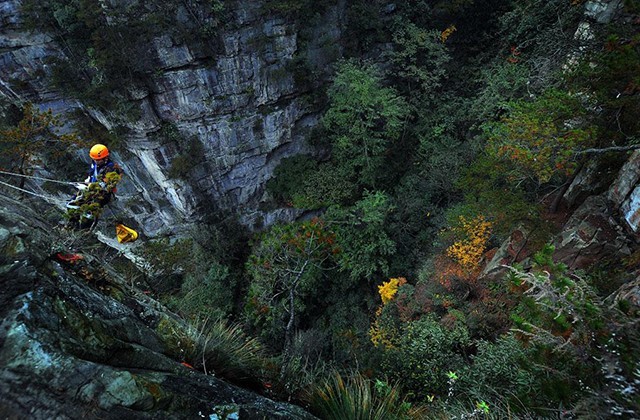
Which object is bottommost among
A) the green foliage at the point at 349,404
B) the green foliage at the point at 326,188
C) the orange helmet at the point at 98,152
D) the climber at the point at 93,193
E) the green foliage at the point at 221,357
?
the green foliage at the point at 326,188

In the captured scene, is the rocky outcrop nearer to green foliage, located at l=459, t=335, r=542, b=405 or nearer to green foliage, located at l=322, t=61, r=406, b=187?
green foliage, located at l=459, t=335, r=542, b=405

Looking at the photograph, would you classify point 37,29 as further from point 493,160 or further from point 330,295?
point 493,160

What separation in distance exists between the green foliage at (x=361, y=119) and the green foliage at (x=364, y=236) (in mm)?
1428

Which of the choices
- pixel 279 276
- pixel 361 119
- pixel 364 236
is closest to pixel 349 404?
pixel 279 276

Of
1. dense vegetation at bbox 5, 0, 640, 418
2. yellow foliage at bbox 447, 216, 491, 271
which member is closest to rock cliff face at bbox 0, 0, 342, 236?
dense vegetation at bbox 5, 0, 640, 418

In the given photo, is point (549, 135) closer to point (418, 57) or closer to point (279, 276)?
point (279, 276)

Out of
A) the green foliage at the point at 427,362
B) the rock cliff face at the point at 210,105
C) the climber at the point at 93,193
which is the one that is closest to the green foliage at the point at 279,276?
the rock cliff face at the point at 210,105

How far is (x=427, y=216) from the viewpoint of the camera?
12.4 meters

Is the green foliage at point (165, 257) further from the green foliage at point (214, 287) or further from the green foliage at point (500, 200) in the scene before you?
the green foliage at point (500, 200)

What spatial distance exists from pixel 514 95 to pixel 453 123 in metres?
2.47

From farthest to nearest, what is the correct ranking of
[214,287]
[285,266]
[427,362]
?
[214,287] < [285,266] < [427,362]

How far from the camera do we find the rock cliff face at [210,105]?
39.8 feet

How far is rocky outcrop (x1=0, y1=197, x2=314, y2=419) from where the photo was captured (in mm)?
2008

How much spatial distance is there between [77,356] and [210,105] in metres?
12.8
